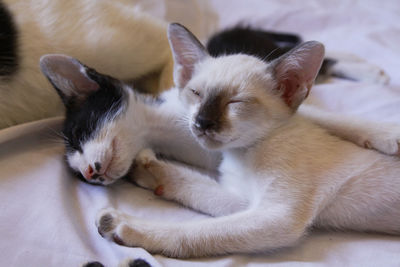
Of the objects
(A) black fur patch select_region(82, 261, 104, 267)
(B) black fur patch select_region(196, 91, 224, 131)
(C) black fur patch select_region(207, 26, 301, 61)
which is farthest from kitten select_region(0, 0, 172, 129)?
(A) black fur patch select_region(82, 261, 104, 267)

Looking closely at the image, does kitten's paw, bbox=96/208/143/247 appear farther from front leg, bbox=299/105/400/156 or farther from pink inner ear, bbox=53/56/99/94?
front leg, bbox=299/105/400/156

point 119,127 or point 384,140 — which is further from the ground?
point 384,140

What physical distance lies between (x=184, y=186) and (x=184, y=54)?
1.30 feet

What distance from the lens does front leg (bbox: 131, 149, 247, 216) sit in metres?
1.03

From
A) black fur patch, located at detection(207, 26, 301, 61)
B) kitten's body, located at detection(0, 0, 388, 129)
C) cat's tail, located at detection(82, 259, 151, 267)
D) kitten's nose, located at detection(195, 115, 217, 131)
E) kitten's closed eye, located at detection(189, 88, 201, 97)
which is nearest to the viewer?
cat's tail, located at detection(82, 259, 151, 267)

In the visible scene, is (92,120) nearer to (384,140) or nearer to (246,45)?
(246,45)

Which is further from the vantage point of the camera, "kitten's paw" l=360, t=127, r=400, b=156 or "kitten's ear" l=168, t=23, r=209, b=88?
"kitten's ear" l=168, t=23, r=209, b=88

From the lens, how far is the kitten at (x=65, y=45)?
1242mm

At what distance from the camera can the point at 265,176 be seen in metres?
0.96

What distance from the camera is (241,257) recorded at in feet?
2.81

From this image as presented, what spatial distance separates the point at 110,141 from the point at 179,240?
1.28ft

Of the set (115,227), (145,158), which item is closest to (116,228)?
(115,227)

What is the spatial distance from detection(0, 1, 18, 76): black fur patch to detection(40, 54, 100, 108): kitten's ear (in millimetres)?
148

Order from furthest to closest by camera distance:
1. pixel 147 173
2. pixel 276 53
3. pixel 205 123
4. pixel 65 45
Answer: pixel 276 53
pixel 65 45
pixel 147 173
pixel 205 123
